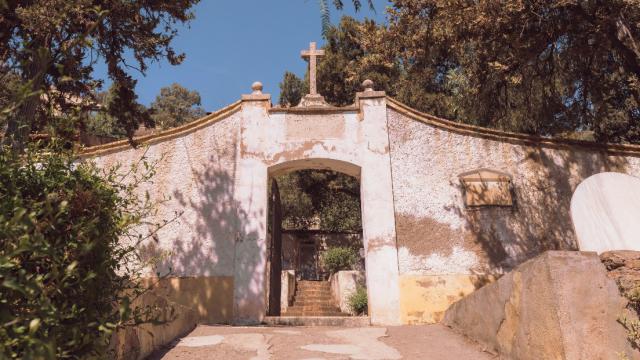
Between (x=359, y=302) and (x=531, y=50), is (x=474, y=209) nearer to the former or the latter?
(x=531, y=50)

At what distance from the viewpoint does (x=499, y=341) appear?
4.23 m

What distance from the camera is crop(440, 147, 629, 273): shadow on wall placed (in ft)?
24.2

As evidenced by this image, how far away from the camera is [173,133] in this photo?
26.0 ft

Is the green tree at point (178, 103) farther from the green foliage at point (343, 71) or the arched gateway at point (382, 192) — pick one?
the arched gateway at point (382, 192)

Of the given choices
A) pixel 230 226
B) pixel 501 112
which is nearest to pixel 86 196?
pixel 230 226

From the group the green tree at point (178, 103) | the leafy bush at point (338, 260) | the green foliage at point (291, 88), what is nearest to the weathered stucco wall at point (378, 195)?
the leafy bush at point (338, 260)

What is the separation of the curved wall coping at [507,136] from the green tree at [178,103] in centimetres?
3199

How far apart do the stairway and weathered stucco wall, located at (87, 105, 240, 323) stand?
611 cm

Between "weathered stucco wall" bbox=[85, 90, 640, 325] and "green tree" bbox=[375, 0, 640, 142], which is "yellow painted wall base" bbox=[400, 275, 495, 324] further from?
"green tree" bbox=[375, 0, 640, 142]

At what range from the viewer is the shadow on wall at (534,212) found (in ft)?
24.2

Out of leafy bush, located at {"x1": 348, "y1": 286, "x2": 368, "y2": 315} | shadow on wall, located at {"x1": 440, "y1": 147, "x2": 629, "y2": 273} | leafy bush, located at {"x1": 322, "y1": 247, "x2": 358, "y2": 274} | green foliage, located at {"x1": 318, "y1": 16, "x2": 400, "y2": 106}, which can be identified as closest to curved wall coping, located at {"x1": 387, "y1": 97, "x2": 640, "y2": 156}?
shadow on wall, located at {"x1": 440, "y1": 147, "x2": 629, "y2": 273}

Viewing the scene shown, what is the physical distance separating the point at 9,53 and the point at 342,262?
50.2ft

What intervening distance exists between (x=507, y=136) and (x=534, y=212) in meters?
1.41

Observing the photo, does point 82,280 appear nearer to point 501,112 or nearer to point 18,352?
point 18,352
